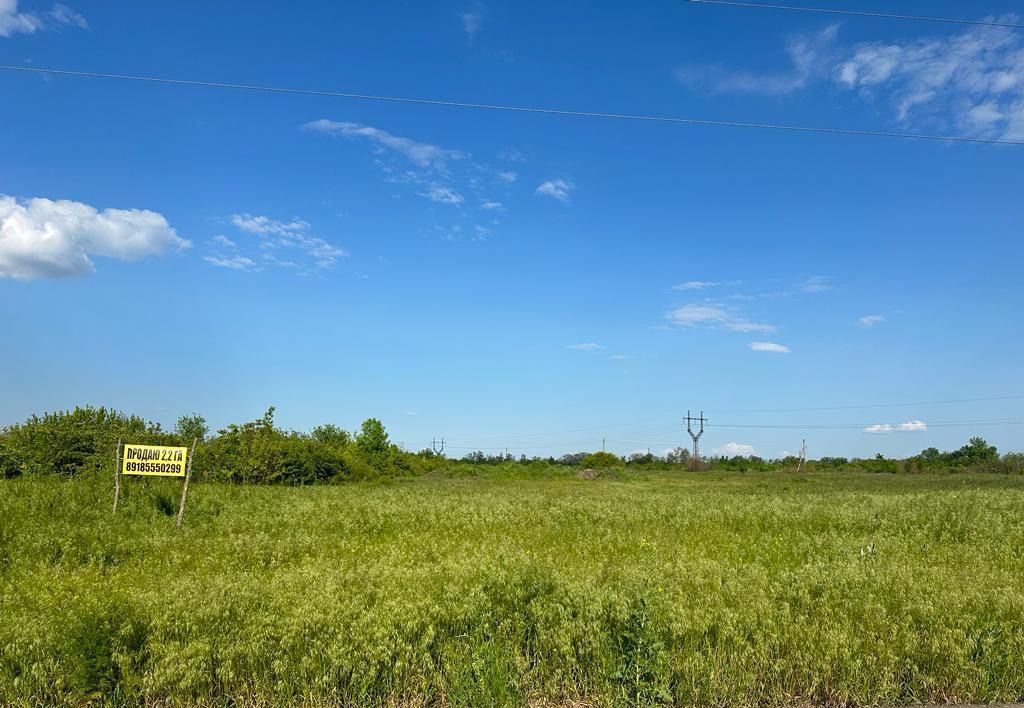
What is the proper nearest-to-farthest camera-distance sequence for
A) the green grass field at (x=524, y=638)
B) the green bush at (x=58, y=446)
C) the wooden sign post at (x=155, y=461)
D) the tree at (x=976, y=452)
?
the green grass field at (x=524, y=638) → the wooden sign post at (x=155, y=461) → the green bush at (x=58, y=446) → the tree at (x=976, y=452)

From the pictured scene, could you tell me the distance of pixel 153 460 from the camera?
15930 mm

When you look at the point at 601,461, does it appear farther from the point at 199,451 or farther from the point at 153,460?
the point at 153,460

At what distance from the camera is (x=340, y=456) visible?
43.3m

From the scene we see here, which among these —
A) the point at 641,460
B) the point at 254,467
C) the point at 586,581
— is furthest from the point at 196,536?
the point at 641,460

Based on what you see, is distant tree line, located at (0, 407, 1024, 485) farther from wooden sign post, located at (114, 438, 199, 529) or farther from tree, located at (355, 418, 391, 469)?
tree, located at (355, 418, 391, 469)

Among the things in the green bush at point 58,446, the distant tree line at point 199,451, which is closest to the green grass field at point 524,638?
the distant tree line at point 199,451

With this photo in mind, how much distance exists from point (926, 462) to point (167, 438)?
78322 millimetres

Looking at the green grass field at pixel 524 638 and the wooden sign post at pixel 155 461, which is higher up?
the wooden sign post at pixel 155 461

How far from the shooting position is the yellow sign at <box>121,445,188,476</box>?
1579cm

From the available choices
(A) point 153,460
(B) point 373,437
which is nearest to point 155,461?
(A) point 153,460

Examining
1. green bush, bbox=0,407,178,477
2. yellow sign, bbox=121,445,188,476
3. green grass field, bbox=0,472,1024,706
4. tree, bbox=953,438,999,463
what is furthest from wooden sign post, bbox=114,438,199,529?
tree, bbox=953,438,999,463

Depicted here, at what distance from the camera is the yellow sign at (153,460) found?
51.8 feet

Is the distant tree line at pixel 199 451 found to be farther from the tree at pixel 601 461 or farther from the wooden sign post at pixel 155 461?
the tree at pixel 601 461

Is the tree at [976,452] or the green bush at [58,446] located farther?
the tree at [976,452]
